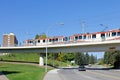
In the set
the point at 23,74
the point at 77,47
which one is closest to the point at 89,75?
the point at 23,74

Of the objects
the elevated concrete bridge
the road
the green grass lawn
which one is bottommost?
the road

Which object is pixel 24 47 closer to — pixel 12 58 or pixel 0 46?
pixel 0 46

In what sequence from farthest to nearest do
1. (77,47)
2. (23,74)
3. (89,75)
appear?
(77,47) → (89,75) → (23,74)

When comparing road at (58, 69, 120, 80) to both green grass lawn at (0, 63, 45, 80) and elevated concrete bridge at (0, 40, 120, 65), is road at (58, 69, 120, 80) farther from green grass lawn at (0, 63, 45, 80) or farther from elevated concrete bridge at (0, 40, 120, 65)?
elevated concrete bridge at (0, 40, 120, 65)

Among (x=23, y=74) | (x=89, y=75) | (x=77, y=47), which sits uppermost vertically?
(x=77, y=47)

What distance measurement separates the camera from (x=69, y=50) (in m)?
88.4

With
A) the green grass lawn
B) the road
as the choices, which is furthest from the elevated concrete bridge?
the green grass lawn

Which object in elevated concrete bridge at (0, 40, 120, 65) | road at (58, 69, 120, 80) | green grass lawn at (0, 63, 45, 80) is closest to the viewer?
green grass lawn at (0, 63, 45, 80)

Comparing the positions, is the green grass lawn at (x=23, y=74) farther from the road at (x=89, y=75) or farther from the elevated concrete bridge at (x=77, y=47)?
the elevated concrete bridge at (x=77, y=47)

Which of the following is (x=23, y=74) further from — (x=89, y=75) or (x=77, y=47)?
(x=77, y=47)

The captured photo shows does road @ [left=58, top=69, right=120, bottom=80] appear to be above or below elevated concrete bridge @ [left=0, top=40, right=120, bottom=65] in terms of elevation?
below

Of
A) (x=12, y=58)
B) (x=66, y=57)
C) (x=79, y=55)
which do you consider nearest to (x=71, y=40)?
(x=12, y=58)

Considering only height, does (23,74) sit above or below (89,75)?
above

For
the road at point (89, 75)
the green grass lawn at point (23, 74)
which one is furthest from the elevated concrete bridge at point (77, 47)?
the green grass lawn at point (23, 74)
